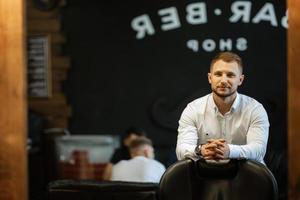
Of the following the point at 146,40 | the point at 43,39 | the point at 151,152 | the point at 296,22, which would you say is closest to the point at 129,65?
the point at 146,40

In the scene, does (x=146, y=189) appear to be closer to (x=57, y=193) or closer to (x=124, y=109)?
(x=57, y=193)

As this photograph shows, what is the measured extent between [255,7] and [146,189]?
1555mm

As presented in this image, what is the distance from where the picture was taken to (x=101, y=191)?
3.14 meters

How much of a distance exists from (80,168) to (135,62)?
3.64 feet

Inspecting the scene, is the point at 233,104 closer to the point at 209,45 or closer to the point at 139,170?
the point at 209,45

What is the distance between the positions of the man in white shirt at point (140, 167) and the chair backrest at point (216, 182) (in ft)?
4.09

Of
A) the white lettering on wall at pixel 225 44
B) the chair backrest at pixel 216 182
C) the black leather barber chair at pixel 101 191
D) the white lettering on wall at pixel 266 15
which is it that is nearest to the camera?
the chair backrest at pixel 216 182

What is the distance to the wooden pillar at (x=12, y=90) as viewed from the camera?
11.4 ft

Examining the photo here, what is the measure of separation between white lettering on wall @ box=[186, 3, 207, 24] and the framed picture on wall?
2095mm

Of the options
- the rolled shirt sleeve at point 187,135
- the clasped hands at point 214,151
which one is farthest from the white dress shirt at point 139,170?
the clasped hands at point 214,151

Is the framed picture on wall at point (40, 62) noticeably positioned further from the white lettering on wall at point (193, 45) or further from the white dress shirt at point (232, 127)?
the white dress shirt at point (232, 127)

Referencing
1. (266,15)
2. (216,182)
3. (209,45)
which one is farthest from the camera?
(209,45)

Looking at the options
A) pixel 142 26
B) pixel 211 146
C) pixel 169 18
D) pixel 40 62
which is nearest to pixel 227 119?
pixel 211 146

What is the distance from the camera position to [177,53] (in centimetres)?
553
